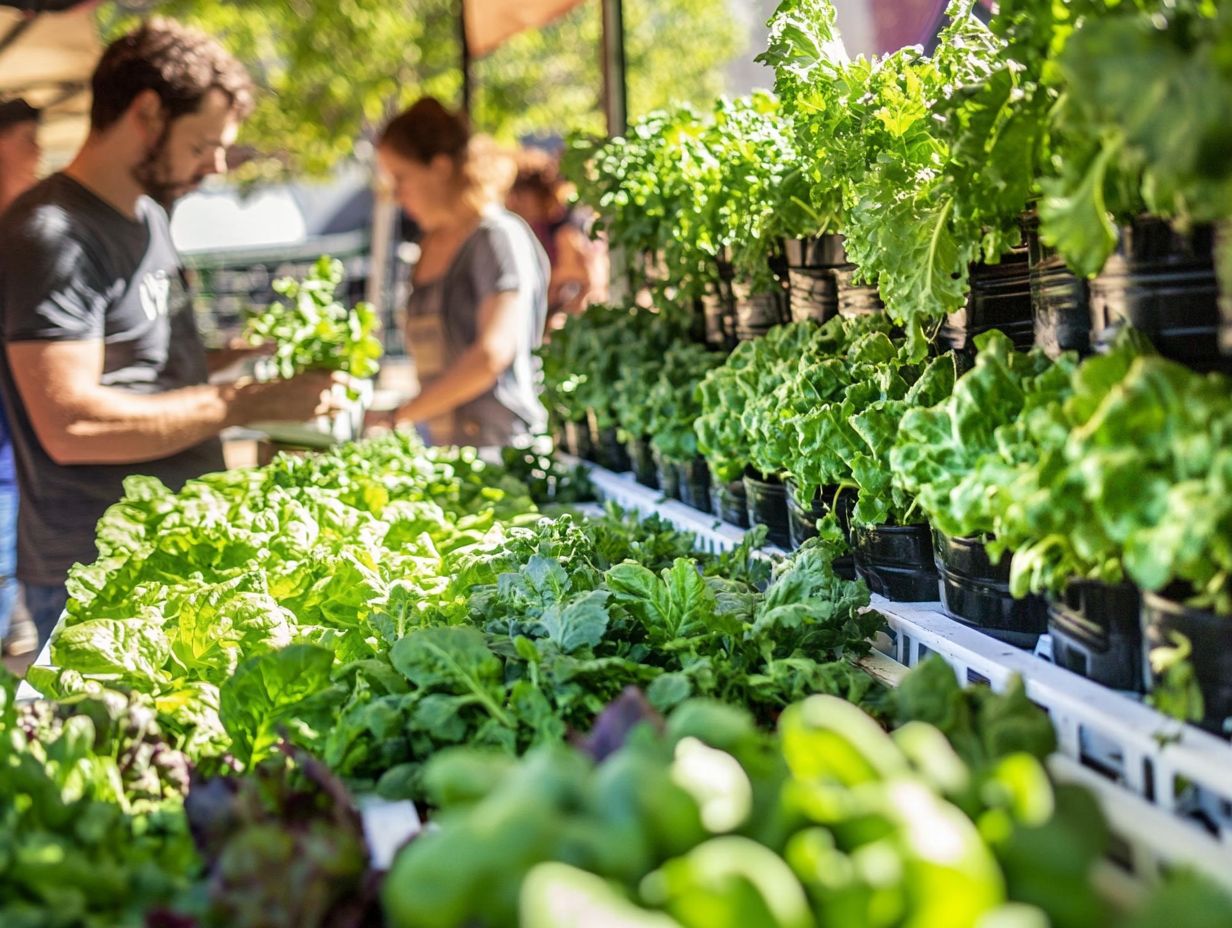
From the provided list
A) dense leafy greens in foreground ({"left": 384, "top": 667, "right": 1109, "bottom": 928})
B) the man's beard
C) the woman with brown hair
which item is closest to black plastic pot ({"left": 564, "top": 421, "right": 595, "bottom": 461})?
the woman with brown hair

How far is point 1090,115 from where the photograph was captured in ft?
4.34

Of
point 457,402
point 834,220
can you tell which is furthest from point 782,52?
point 457,402

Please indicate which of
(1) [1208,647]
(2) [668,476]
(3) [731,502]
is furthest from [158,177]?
(1) [1208,647]

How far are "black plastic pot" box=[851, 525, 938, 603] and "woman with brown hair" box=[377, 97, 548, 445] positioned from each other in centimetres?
289

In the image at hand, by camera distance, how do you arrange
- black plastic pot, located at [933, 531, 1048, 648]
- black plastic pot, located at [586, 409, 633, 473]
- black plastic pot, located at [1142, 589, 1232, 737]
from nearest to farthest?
black plastic pot, located at [1142, 589, 1232, 737]
black plastic pot, located at [933, 531, 1048, 648]
black plastic pot, located at [586, 409, 633, 473]

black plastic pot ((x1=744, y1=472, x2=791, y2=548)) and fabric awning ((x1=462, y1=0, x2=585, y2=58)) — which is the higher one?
fabric awning ((x1=462, y1=0, x2=585, y2=58))

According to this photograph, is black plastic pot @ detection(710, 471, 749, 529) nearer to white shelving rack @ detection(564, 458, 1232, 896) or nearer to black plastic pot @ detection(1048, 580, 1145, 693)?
white shelving rack @ detection(564, 458, 1232, 896)

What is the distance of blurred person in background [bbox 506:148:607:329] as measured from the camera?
24.5 ft

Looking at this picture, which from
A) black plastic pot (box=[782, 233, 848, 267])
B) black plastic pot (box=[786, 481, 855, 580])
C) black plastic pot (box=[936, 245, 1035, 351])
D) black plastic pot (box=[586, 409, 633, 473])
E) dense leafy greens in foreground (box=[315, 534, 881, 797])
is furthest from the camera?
black plastic pot (box=[586, 409, 633, 473])

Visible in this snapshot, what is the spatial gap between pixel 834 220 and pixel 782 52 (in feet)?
1.39

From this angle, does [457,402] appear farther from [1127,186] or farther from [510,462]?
[1127,186]

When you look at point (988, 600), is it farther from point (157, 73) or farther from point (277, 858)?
point (157, 73)

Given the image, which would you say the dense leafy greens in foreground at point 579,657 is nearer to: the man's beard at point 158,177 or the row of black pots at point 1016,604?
the row of black pots at point 1016,604

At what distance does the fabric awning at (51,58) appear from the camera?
5762mm
